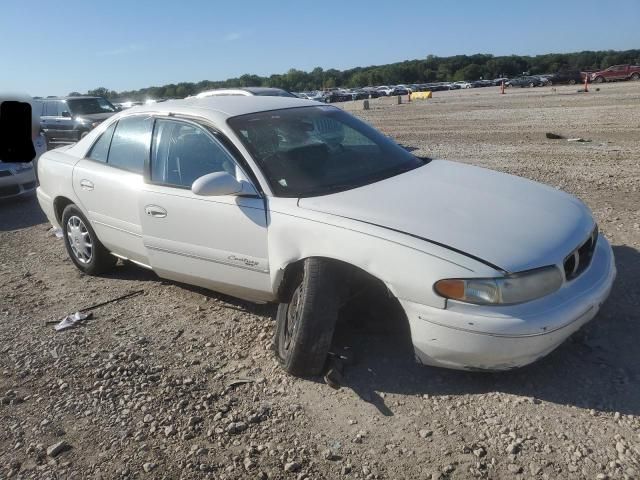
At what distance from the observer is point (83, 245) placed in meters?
5.15

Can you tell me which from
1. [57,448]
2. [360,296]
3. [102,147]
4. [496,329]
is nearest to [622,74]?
[102,147]

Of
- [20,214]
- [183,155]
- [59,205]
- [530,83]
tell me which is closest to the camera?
[183,155]

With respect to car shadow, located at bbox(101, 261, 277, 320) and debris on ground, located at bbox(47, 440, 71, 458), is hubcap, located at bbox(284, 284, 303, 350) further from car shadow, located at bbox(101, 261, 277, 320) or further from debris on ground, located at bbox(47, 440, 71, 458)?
debris on ground, located at bbox(47, 440, 71, 458)

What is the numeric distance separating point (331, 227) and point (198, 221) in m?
1.07

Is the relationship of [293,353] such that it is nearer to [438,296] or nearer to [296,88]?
[438,296]

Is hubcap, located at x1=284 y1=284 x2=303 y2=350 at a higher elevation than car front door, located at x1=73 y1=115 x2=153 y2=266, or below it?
below

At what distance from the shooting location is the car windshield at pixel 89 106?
617 inches

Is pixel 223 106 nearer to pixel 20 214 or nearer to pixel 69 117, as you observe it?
pixel 20 214

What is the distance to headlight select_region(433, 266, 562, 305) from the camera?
2719 mm

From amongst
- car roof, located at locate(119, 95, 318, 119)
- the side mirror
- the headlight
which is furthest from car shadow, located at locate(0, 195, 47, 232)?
the headlight

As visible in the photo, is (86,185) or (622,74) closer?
(86,185)

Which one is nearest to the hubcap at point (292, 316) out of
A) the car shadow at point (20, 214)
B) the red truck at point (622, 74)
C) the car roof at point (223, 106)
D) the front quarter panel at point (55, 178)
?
the car roof at point (223, 106)

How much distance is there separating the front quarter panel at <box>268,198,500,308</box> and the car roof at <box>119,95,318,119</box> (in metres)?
0.97

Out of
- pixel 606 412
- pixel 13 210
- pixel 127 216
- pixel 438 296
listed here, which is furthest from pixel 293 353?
pixel 13 210
